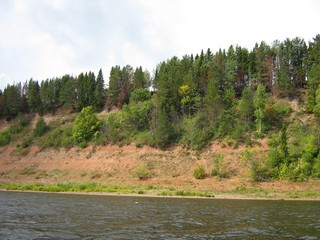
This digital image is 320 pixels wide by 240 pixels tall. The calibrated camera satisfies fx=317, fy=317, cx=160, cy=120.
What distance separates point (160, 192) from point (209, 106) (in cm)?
2812

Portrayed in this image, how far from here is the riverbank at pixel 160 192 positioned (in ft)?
145

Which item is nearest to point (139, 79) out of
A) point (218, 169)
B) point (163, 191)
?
point (218, 169)

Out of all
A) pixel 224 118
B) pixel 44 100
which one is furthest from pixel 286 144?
pixel 44 100

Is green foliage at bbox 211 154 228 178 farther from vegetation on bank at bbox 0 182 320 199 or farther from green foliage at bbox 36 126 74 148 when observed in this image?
green foliage at bbox 36 126 74 148

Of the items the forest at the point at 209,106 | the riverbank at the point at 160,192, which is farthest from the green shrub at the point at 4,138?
the riverbank at the point at 160,192

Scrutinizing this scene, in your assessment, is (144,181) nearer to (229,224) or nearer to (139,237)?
(229,224)

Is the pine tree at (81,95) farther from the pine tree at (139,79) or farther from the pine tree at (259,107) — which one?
the pine tree at (259,107)

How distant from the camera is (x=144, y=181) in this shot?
2266 inches

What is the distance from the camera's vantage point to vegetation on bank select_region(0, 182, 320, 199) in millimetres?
44469

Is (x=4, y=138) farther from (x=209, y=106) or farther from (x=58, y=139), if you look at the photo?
(x=209, y=106)

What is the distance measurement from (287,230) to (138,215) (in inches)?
457

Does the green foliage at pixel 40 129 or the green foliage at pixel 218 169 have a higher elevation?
the green foliage at pixel 40 129

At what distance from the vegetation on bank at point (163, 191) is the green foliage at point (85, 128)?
72.1 ft

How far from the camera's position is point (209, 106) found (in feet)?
229
